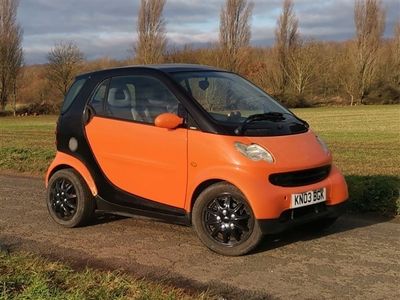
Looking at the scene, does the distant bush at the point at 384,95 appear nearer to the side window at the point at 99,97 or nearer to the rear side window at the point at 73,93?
the rear side window at the point at 73,93

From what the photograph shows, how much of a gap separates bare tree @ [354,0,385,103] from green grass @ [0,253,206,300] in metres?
63.5

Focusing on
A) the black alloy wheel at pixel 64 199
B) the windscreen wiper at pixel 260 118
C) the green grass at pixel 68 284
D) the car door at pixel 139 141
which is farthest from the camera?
the black alloy wheel at pixel 64 199

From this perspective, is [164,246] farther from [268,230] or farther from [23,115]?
[23,115]

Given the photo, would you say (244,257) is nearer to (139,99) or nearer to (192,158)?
(192,158)

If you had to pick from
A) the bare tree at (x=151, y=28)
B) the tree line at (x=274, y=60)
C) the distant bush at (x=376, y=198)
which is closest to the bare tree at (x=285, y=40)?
the tree line at (x=274, y=60)

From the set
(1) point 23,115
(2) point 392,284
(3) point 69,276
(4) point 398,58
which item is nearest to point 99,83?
(3) point 69,276

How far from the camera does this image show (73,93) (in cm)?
634

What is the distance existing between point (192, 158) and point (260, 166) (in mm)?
688

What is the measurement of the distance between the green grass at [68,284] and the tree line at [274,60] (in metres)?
50.9

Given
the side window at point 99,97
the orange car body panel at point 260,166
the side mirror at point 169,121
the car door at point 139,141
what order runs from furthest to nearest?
the side window at point 99,97 → the car door at point 139,141 → the side mirror at point 169,121 → the orange car body panel at point 260,166

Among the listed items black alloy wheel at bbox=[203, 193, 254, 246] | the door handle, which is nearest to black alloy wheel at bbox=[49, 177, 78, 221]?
the door handle

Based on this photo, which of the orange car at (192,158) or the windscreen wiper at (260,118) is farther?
the windscreen wiper at (260,118)

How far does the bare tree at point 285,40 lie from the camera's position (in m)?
64.4

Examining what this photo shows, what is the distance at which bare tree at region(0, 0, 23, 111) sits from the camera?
57219 mm
